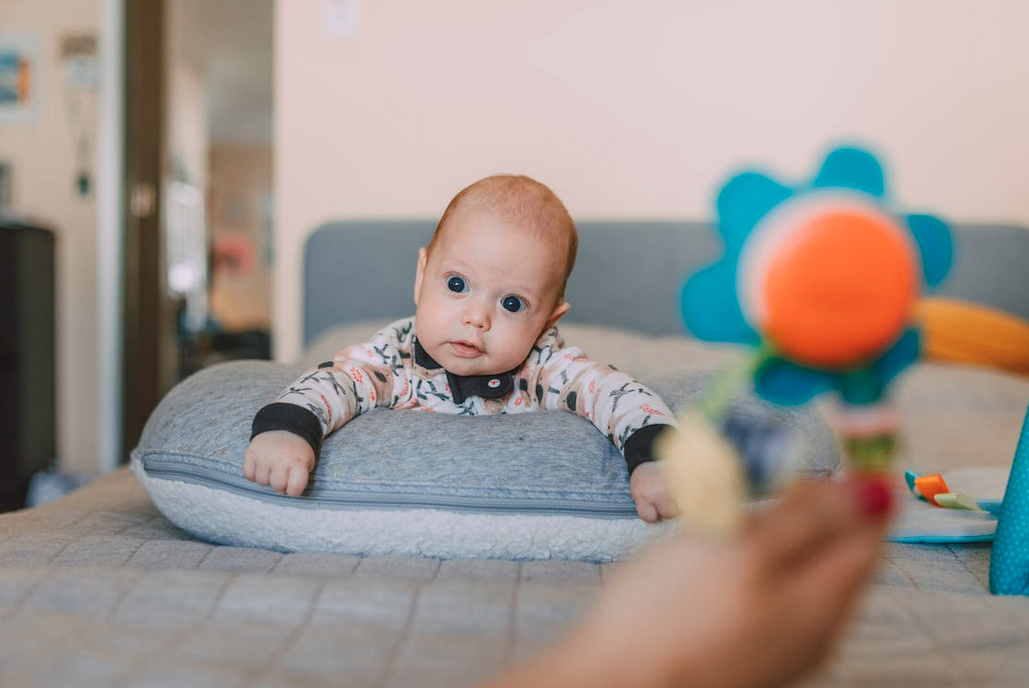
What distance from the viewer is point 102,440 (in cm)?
317

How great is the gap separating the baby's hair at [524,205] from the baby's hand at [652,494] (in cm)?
31

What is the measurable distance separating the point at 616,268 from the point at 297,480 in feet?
4.49

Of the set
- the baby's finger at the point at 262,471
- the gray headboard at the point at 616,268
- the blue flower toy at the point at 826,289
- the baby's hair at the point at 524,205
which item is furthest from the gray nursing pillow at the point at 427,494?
the gray headboard at the point at 616,268

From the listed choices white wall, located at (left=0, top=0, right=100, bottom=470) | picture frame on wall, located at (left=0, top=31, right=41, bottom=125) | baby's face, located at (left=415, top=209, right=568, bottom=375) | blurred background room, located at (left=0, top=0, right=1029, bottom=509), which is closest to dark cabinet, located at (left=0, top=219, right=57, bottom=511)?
white wall, located at (left=0, top=0, right=100, bottom=470)

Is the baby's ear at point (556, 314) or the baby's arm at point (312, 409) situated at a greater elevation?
the baby's ear at point (556, 314)

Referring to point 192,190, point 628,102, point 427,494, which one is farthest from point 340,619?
point 192,190

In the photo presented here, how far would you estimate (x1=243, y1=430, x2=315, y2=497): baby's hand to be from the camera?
0.80 m

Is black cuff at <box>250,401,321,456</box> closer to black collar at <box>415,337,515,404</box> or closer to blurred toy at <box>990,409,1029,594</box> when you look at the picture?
black collar at <box>415,337,515,404</box>

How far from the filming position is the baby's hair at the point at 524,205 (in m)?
0.95

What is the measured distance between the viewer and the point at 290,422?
822 mm

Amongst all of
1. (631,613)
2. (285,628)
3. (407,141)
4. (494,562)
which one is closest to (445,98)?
(407,141)

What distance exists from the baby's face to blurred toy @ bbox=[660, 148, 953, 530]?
1.60ft

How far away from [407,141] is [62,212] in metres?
1.88

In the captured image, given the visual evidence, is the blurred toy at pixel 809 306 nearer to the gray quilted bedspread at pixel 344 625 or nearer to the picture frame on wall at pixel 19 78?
the gray quilted bedspread at pixel 344 625
